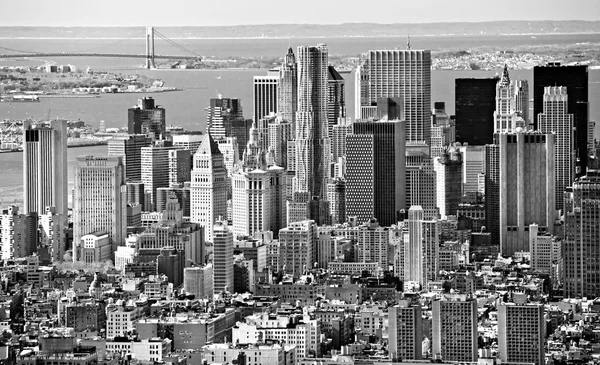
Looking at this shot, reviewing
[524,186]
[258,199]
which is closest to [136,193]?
[258,199]

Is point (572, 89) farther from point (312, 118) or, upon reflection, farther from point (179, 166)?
point (179, 166)

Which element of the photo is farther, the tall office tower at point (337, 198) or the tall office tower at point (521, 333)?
the tall office tower at point (337, 198)

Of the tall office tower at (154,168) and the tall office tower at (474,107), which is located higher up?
the tall office tower at (474,107)

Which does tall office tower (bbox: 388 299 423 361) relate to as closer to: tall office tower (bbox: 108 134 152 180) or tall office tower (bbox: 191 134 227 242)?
tall office tower (bbox: 191 134 227 242)

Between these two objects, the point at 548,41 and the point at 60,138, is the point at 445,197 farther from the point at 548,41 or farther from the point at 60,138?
the point at 60,138

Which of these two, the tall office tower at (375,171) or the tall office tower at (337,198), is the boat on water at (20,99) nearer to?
the tall office tower at (337,198)

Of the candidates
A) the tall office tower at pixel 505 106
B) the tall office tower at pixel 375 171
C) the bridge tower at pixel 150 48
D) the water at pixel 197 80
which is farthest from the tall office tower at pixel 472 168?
the bridge tower at pixel 150 48

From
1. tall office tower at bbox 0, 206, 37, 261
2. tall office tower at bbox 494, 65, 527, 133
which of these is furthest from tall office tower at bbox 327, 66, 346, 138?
tall office tower at bbox 0, 206, 37, 261

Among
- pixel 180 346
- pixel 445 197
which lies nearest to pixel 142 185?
pixel 445 197
